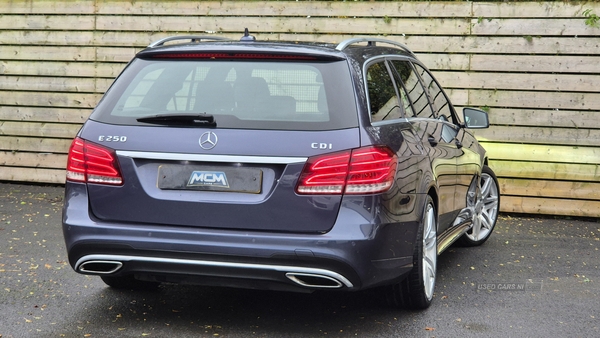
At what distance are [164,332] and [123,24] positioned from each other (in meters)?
6.18

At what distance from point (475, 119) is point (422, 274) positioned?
2.17m

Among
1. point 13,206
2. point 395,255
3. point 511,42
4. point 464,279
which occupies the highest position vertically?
point 511,42

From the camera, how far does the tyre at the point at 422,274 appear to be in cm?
509

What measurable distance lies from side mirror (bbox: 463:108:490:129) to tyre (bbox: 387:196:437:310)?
1.56 m

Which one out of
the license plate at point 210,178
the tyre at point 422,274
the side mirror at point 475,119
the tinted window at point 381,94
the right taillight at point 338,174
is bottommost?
the tyre at point 422,274

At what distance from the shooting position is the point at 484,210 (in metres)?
8.08

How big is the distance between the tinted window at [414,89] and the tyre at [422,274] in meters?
0.71

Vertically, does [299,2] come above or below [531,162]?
above

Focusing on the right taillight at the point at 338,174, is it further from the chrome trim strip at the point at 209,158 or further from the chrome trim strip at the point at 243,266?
the chrome trim strip at the point at 243,266

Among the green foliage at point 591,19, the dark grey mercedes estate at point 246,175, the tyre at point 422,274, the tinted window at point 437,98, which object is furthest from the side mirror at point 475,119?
the green foliage at point 591,19

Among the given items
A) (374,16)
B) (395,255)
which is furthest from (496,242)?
(395,255)

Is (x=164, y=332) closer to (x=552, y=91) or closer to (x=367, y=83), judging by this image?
(x=367, y=83)

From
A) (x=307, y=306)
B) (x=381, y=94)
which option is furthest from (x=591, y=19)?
(x=307, y=306)

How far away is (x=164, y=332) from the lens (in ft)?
15.7
